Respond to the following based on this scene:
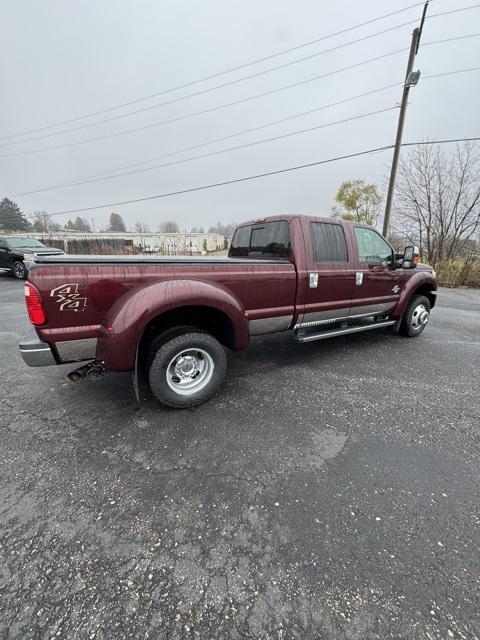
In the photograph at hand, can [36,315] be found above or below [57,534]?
above

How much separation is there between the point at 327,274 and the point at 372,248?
1.16 m

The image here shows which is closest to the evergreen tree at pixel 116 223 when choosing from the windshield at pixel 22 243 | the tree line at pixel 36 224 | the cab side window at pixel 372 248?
the tree line at pixel 36 224

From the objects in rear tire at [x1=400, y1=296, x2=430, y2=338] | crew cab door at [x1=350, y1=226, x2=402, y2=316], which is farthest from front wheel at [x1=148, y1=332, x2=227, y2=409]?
rear tire at [x1=400, y1=296, x2=430, y2=338]

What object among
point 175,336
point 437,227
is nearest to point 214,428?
point 175,336

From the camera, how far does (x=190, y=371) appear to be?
286 centimetres

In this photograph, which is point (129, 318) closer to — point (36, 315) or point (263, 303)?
point (36, 315)

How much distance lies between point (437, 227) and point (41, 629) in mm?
20402

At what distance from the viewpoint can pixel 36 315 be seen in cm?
219

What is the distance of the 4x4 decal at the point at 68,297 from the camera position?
2.18m

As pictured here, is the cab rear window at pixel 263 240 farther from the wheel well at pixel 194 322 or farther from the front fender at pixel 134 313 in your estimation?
the front fender at pixel 134 313

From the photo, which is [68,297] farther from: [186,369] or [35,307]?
[186,369]

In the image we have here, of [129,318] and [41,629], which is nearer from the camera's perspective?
[41,629]

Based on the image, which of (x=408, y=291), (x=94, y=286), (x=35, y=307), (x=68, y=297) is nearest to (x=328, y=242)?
(x=408, y=291)

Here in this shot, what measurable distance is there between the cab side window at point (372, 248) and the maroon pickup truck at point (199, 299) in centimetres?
2
